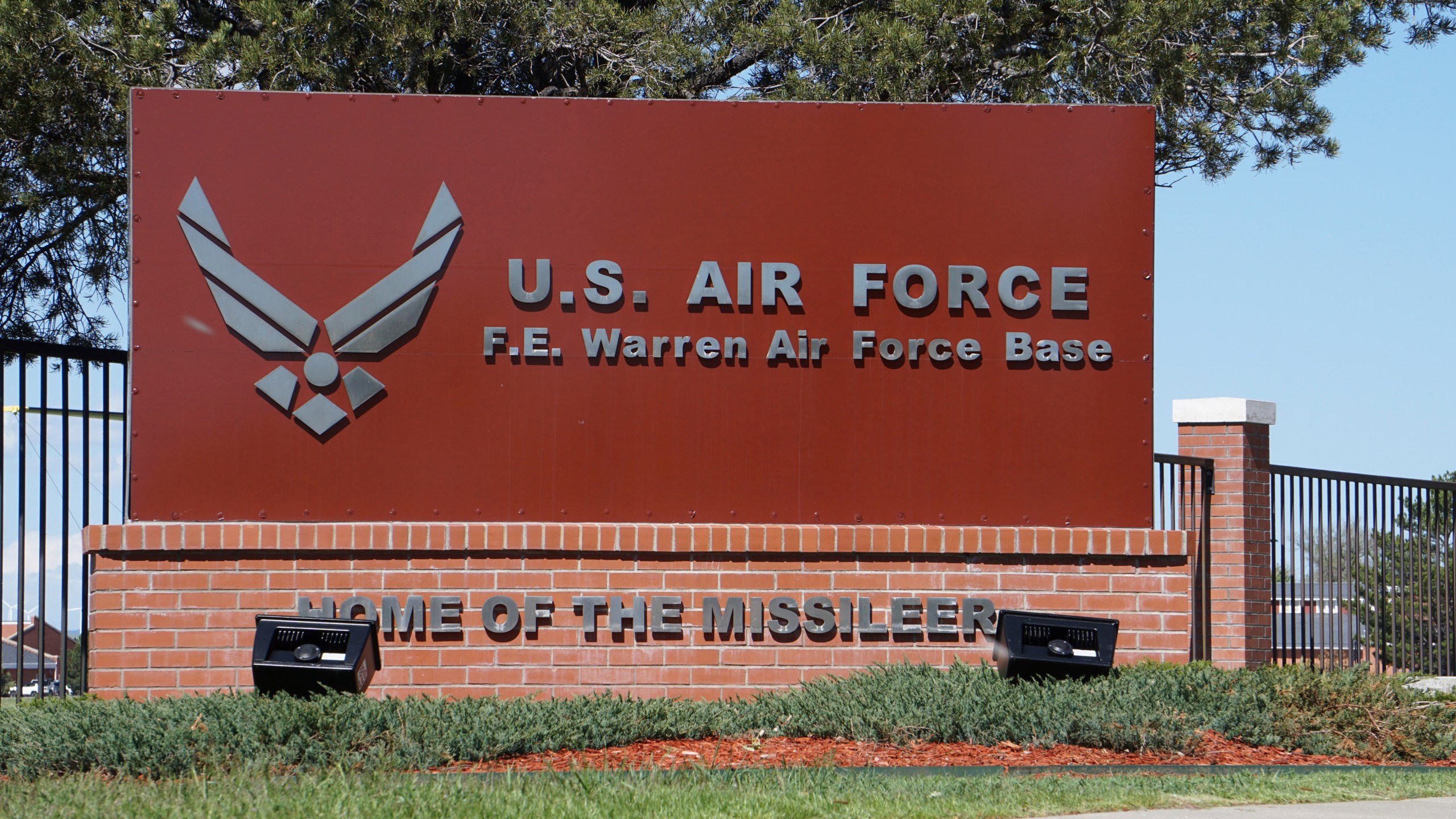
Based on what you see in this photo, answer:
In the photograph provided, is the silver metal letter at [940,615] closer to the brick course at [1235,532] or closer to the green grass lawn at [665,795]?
the green grass lawn at [665,795]

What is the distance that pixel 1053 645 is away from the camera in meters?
7.56

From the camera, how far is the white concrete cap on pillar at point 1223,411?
12.0 metres

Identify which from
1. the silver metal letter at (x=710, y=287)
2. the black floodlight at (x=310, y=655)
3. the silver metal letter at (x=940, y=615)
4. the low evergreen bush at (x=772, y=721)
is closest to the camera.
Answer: the low evergreen bush at (x=772, y=721)

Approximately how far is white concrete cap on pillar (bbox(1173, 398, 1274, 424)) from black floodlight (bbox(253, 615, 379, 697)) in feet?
25.4

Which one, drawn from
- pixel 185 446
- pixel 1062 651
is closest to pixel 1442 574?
pixel 1062 651

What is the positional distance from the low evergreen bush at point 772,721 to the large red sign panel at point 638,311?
4.26 ft

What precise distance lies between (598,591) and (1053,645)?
8.40 ft

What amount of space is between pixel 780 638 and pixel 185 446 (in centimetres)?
359

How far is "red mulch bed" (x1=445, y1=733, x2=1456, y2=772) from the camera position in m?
6.39

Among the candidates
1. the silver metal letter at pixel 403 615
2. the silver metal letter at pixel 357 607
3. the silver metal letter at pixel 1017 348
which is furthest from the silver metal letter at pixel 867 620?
the silver metal letter at pixel 357 607

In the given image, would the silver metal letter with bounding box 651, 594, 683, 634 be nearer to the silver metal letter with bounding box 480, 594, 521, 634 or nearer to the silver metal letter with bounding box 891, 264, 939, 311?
the silver metal letter with bounding box 480, 594, 521, 634

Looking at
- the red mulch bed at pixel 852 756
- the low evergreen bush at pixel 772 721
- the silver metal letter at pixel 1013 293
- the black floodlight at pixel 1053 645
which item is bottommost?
the red mulch bed at pixel 852 756

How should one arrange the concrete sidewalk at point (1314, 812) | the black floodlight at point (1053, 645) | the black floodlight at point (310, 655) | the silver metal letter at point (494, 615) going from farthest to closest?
the silver metal letter at point (494, 615) → the black floodlight at point (1053, 645) → the black floodlight at point (310, 655) → the concrete sidewalk at point (1314, 812)

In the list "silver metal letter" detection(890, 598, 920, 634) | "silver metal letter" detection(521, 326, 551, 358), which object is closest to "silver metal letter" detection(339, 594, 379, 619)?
"silver metal letter" detection(521, 326, 551, 358)
